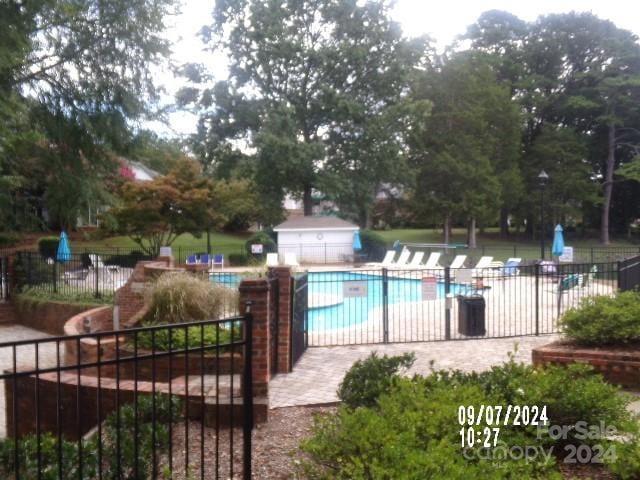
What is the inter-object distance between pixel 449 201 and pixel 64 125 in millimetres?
26968

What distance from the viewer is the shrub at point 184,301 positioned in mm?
8125

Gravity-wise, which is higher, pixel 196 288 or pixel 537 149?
pixel 537 149

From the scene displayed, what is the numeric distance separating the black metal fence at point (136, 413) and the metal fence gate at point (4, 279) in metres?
7.95

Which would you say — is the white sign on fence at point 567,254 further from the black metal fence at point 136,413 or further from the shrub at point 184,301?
the black metal fence at point 136,413

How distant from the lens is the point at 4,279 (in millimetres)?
14930

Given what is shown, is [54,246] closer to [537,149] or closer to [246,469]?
[246,469]

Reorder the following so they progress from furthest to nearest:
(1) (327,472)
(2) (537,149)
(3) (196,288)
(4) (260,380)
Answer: (2) (537,149) → (3) (196,288) → (4) (260,380) → (1) (327,472)

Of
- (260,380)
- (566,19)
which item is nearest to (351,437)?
(260,380)

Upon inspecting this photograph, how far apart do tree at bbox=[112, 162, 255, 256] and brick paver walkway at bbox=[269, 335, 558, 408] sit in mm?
18486

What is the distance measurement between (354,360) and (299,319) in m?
0.96

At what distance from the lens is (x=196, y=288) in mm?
8258

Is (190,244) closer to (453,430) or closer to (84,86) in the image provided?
(84,86)

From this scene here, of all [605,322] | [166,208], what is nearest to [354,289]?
[605,322]

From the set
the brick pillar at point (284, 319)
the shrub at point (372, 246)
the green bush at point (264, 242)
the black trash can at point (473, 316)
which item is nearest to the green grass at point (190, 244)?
the green bush at point (264, 242)
